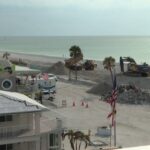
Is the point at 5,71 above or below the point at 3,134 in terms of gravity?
above

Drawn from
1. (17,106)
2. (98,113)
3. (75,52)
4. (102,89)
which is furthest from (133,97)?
(17,106)

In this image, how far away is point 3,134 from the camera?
25328 mm

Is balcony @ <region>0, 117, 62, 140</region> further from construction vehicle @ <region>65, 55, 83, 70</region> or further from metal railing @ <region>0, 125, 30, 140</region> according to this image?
construction vehicle @ <region>65, 55, 83, 70</region>

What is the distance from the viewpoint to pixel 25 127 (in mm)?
26469

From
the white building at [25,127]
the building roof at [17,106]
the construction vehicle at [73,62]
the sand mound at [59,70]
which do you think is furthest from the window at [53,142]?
the sand mound at [59,70]

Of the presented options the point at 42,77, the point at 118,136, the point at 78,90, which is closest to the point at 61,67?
the point at 78,90

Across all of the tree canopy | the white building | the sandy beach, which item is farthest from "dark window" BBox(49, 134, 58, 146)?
the tree canopy

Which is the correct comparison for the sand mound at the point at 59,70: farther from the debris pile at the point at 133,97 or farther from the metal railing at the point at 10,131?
the metal railing at the point at 10,131

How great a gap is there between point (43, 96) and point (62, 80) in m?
22.5

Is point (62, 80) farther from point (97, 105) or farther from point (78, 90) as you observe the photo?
point (97, 105)

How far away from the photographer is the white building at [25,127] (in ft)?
83.7

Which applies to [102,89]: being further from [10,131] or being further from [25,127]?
[10,131]

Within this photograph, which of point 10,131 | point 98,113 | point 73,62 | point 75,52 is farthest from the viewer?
point 73,62

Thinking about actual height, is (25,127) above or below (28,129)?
above
